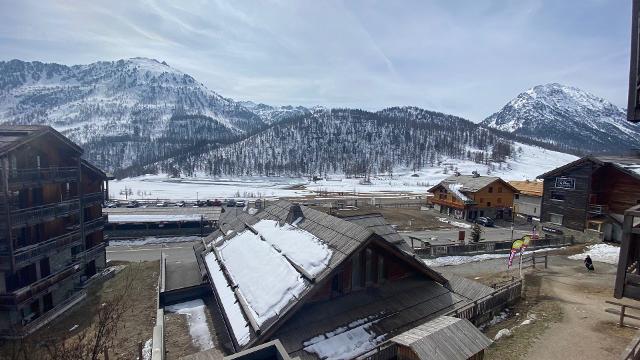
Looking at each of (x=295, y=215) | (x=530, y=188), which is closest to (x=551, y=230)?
(x=530, y=188)

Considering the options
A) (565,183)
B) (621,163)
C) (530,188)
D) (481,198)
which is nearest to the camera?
(621,163)

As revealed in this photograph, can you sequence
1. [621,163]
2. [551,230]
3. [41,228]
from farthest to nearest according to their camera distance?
[551,230]
[621,163]
[41,228]

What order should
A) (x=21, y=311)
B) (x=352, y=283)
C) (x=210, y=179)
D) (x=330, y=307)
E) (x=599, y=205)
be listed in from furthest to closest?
(x=210, y=179) → (x=599, y=205) → (x=21, y=311) → (x=352, y=283) → (x=330, y=307)

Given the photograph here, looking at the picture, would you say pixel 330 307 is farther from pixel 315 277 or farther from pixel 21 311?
pixel 21 311

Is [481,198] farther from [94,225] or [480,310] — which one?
[94,225]

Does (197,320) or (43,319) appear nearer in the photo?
(197,320)

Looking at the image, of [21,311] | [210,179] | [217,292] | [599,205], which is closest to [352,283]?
[217,292]

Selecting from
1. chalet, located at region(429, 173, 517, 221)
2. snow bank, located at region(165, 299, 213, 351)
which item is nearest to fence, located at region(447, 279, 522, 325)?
snow bank, located at region(165, 299, 213, 351)
